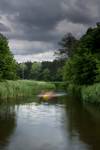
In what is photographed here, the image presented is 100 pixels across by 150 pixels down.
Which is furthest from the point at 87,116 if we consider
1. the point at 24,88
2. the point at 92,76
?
the point at 24,88

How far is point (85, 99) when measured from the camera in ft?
147

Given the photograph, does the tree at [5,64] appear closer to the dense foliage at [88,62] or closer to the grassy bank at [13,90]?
the grassy bank at [13,90]

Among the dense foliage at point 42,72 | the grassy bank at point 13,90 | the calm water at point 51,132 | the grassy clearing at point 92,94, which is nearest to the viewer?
the calm water at point 51,132

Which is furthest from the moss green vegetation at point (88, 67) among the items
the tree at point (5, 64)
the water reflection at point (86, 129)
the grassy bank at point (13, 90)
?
the tree at point (5, 64)

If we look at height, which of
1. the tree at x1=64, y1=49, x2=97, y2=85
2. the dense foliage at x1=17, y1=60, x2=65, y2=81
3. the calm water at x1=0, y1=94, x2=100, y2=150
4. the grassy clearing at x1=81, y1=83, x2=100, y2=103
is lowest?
the calm water at x1=0, y1=94, x2=100, y2=150

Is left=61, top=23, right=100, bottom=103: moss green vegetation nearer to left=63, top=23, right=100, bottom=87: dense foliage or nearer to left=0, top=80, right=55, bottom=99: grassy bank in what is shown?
left=63, top=23, right=100, bottom=87: dense foliage

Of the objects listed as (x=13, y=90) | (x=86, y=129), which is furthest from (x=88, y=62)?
(x=86, y=129)

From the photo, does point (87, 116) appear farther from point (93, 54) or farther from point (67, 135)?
point (93, 54)

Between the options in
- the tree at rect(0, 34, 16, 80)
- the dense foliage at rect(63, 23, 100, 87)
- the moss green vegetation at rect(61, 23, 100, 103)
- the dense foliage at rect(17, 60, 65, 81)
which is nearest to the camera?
the moss green vegetation at rect(61, 23, 100, 103)

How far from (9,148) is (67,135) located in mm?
4748

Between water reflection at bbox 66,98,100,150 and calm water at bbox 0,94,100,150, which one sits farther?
water reflection at bbox 66,98,100,150

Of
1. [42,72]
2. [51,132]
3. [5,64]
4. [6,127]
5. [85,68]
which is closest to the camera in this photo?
[51,132]

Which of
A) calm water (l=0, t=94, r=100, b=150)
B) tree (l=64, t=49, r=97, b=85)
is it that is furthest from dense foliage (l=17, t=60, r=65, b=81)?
calm water (l=0, t=94, r=100, b=150)

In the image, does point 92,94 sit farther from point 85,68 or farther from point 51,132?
point 51,132
